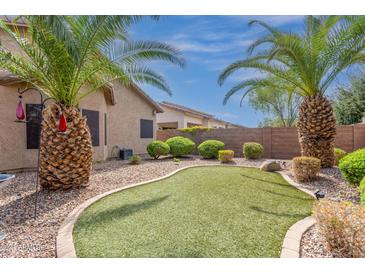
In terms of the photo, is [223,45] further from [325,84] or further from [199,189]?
[199,189]

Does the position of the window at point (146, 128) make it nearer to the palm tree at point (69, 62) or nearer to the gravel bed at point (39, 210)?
the gravel bed at point (39, 210)

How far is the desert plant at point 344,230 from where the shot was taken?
3049mm

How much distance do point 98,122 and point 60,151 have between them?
6318 mm

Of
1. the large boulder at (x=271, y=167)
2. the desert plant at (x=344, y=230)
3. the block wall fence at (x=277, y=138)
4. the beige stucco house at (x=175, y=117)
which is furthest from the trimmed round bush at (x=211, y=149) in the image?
the desert plant at (x=344, y=230)

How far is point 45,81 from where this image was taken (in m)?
6.22

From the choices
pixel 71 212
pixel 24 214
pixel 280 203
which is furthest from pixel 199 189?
pixel 24 214

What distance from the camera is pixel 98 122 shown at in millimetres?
12328

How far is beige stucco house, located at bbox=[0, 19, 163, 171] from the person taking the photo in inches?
357

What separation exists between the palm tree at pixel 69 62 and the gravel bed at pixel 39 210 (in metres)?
0.58

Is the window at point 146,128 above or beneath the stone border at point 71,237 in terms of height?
above

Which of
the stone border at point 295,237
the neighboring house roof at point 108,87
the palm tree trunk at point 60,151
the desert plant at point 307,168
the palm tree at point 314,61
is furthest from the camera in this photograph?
the neighboring house roof at point 108,87

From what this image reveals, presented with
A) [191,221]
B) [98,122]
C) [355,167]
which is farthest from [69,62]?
[355,167]

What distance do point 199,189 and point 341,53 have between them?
6.62 meters

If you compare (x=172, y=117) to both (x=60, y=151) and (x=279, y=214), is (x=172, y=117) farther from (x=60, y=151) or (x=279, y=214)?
(x=279, y=214)
